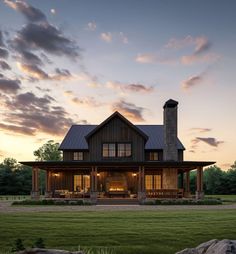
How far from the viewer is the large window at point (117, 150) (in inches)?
1527

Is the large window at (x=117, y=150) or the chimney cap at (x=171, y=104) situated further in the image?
the large window at (x=117, y=150)

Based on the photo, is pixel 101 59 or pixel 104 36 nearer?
pixel 104 36

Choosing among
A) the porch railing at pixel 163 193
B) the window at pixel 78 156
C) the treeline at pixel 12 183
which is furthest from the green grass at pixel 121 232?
the treeline at pixel 12 183

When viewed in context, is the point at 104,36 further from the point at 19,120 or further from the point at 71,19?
the point at 19,120

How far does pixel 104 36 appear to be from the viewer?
28.1 m

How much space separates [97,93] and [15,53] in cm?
965

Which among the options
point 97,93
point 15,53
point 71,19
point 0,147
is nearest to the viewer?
point 71,19

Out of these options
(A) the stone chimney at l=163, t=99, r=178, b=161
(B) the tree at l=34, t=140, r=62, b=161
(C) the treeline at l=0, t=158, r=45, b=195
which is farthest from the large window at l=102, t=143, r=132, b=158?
(B) the tree at l=34, t=140, r=62, b=161

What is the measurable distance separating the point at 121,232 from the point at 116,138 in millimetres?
24880

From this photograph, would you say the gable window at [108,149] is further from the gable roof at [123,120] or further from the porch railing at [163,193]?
the porch railing at [163,193]

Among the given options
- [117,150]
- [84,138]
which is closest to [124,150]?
[117,150]

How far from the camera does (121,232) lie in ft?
45.9

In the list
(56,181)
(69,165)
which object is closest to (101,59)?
(69,165)

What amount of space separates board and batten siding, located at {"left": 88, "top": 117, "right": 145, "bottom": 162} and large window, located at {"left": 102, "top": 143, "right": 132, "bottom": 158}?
322mm
